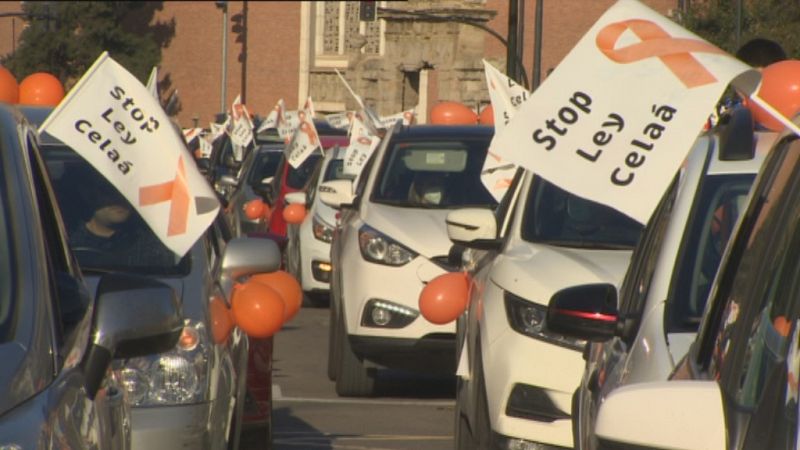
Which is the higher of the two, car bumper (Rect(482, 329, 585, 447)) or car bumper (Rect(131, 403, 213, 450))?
car bumper (Rect(131, 403, 213, 450))

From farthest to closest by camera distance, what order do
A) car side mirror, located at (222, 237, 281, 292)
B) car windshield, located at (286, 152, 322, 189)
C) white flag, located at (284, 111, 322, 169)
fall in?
car windshield, located at (286, 152, 322, 189), white flag, located at (284, 111, 322, 169), car side mirror, located at (222, 237, 281, 292)

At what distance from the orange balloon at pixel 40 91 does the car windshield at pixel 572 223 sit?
3057 mm

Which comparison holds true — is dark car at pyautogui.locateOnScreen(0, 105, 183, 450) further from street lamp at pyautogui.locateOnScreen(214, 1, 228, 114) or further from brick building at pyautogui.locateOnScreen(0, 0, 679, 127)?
street lamp at pyautogui.locateOnScreen(214, 1, 228, 114)

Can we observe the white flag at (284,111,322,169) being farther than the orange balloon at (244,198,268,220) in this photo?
No

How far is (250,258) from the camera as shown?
7691 mm

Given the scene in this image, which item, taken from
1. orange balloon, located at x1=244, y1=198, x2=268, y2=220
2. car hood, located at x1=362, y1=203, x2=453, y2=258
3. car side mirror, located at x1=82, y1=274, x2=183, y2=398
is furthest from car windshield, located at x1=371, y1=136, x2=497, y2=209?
orange balloon, located at x1=244, y1=198, x2=268, y2=220

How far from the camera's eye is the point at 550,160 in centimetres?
546

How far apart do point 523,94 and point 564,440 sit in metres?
7.09

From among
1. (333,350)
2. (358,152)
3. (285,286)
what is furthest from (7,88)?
(358,152)

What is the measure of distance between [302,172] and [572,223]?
14181mm

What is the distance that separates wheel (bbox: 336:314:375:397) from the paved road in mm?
82

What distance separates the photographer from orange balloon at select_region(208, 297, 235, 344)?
24.4 ft

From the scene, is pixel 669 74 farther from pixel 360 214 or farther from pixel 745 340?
pixel 360 214

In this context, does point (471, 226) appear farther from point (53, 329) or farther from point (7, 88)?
point (53, 329)
